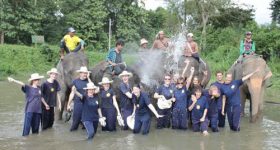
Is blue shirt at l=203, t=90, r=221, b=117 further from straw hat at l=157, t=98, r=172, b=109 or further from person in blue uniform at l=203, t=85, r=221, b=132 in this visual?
straw hat at l=157, t=98, r=172, b=109

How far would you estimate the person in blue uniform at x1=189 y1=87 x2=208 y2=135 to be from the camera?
11.4 meters

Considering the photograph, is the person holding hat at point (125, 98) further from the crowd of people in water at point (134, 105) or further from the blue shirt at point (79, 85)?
the blue shirt at point (79, 85)

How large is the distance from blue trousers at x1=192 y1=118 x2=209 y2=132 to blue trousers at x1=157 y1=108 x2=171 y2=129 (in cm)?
75

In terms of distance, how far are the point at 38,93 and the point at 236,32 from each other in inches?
1157

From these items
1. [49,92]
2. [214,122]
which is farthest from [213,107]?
[49,92]

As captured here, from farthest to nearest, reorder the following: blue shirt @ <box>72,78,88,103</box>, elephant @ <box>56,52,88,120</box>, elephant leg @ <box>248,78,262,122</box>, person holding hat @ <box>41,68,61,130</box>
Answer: elephant @ <box>56,52,88,120</box>, elephant leg @ <box>248,78,262,122</box>, person holding hat @ <box>41,68,61,130</box>, blue shirt @ <box>72,78,88,103</box>

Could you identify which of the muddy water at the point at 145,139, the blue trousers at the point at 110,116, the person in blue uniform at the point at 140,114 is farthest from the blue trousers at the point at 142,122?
the blue trousers at the point at 110,116

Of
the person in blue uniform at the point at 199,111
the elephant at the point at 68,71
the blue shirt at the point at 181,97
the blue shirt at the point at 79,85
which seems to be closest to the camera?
the blue shirt at the point at 79,85

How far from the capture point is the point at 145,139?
10758mm

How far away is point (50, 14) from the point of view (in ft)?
150

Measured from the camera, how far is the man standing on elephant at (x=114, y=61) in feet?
42.5

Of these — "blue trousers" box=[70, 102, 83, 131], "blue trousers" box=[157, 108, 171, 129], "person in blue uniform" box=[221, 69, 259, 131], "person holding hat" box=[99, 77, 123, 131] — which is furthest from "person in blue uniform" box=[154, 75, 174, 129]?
"blue trousers" box=[70, 102, 83, 131]

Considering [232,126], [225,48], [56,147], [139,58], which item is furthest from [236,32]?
[56,147]

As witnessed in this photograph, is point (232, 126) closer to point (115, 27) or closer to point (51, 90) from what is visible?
point (51, 90)
